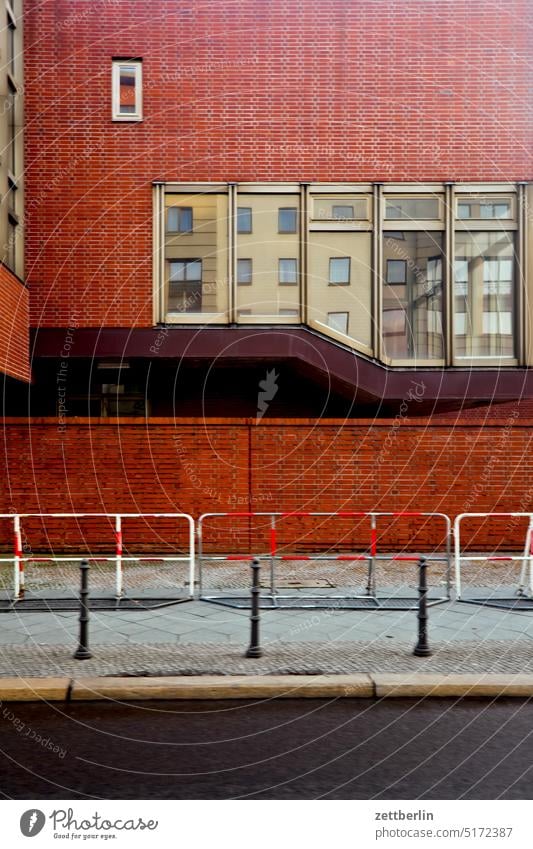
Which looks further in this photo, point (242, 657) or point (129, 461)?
point (129, 461)

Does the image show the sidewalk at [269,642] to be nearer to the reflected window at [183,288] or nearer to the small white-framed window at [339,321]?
the small white-framed window at [339,321]

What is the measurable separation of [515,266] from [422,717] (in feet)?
40.0

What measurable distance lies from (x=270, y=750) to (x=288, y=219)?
12.2m

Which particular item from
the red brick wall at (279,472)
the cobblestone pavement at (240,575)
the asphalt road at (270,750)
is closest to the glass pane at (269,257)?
the red brick wall at (279,472)

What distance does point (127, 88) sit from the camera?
14820mm

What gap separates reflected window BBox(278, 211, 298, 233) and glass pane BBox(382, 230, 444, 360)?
2131mm

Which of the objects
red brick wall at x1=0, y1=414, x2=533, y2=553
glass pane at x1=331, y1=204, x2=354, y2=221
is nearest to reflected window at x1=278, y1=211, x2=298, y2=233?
glass pane at x1=331, y1=204, x2=354, y2=221

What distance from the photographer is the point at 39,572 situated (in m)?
11.1

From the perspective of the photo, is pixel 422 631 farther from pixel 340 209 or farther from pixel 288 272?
pixel 340 209

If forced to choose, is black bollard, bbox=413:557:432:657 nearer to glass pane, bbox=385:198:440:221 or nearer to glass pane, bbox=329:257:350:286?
glass pane, bbox=329:257:350:286

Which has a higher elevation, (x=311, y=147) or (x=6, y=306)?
(x=311, y=147)

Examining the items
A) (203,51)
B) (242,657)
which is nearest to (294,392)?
(203,51)

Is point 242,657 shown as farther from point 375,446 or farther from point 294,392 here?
point 294,392

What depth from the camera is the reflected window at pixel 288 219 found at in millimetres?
15055
